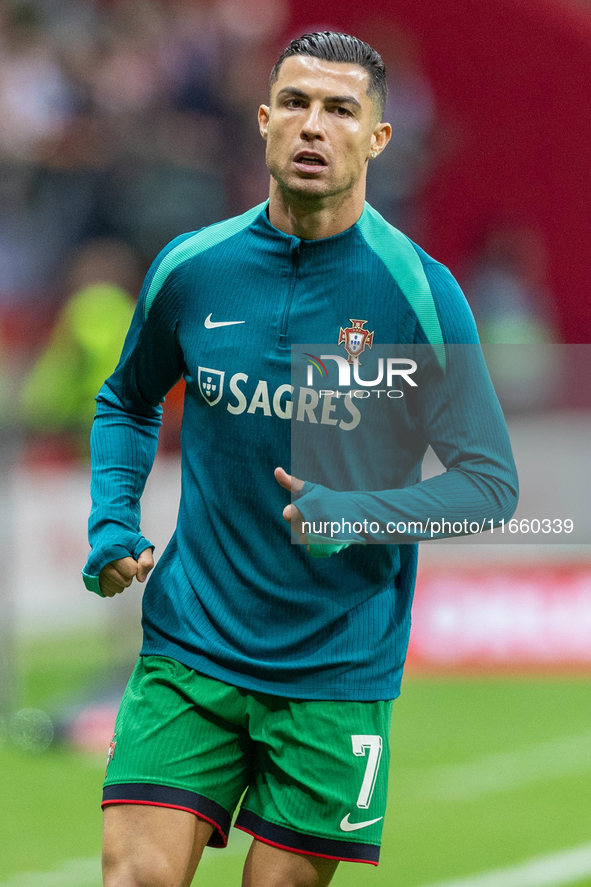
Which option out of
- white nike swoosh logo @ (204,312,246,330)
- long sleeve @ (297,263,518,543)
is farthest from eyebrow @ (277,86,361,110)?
white nike swoosh logo @ (204,312,246,330)

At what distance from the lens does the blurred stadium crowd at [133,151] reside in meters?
9.94

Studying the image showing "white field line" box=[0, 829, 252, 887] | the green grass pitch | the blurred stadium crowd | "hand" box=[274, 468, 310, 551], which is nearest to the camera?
"hand" box=[274, 468, 310, 551]

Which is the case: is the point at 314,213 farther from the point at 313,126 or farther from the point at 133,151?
the point at 133,151

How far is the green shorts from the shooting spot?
2.86 m

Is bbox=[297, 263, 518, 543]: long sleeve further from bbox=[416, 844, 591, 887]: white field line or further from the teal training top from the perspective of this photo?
bbox=[416, 844, 591, 887]: white field line

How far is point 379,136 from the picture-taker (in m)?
3.03

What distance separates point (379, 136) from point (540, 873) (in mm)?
3097

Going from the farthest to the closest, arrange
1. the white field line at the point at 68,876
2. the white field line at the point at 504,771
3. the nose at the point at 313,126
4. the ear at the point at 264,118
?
the white field line at the point at 504,771
the white field line at the point at 68,876
the ear at the point at 264,118
the nose at the point at 313,126

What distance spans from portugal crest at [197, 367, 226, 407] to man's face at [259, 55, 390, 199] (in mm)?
452

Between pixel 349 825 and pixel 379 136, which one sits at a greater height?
pixel 379 136

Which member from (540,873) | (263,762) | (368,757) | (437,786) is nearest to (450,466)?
(368,757)

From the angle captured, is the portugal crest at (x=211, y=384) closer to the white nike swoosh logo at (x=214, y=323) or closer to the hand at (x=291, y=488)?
the white nike swoosh logo at (x=214, y=323)

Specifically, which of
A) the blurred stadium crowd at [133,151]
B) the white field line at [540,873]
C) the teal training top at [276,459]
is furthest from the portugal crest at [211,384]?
the blurred stadium crowd at [133,151]

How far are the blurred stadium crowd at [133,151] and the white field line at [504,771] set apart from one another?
413 cm
